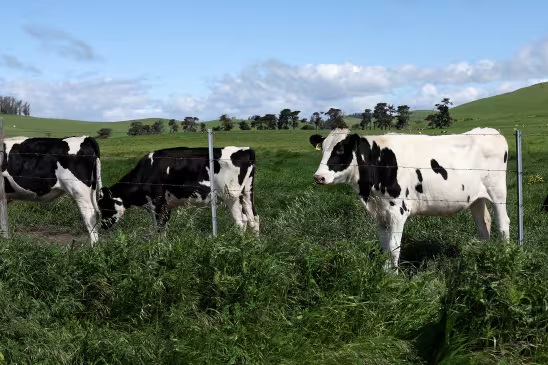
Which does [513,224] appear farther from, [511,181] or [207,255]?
[511,181]

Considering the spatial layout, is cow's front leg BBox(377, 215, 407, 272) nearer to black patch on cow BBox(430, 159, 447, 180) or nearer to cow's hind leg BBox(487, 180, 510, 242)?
black patch on cow BBox(430, 159, 447, 180)

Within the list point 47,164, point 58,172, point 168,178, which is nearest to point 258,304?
point 168,178

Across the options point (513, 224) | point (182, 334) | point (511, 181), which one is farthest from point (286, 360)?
point (511, 181)

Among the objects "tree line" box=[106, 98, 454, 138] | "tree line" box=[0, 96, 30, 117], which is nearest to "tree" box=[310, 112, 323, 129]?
"tree line" box=[106, 98, 454, 138]

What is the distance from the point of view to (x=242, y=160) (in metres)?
10.8

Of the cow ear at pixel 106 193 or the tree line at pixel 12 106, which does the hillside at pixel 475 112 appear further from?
the cow ear at pixel 106 193

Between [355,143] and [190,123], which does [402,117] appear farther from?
[355,143]

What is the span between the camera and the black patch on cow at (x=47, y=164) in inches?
423

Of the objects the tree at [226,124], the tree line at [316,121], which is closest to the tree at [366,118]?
the tree line at [316,121]

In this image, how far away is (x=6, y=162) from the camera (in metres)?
10.9

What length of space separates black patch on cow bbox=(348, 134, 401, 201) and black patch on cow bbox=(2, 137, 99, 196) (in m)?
4.64

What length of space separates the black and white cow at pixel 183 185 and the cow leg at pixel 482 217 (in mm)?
3685

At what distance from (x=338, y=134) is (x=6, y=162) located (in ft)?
19.8

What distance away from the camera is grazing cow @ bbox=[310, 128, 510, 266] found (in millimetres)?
8242
